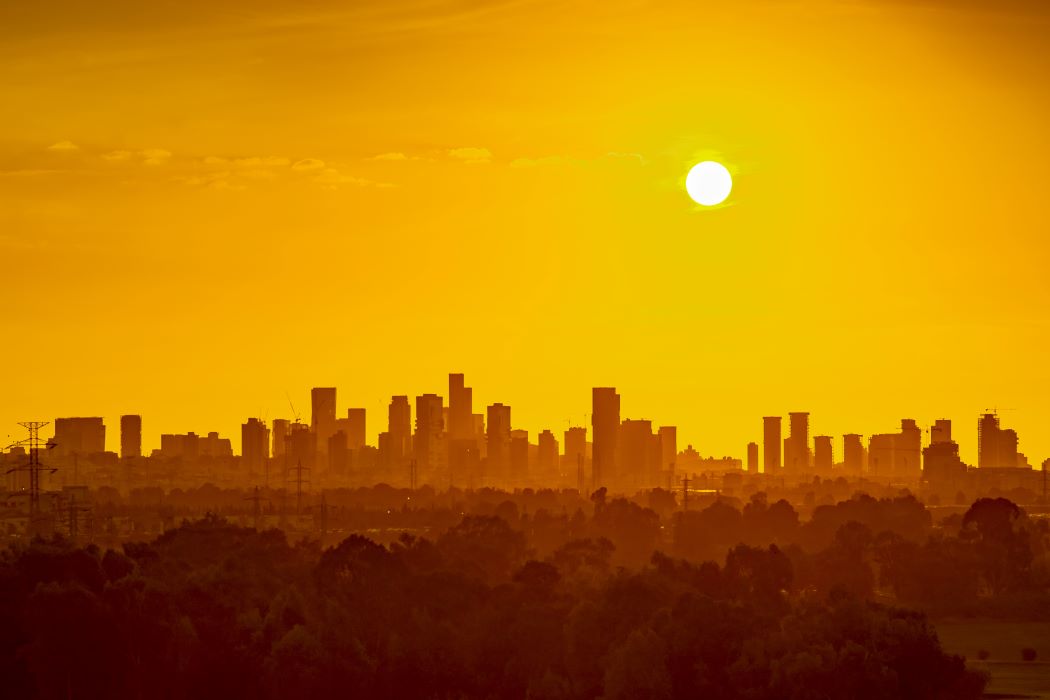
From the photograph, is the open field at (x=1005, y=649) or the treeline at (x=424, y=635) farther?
the open field at (x=1005, y=649)

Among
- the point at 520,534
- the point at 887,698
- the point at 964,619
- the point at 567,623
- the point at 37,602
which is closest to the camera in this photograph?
the point at 887,698

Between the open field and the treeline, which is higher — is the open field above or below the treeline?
below

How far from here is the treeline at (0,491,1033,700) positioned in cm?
9050

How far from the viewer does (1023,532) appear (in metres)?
168

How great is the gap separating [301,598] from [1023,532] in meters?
79.6

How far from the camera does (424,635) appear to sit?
102 metres

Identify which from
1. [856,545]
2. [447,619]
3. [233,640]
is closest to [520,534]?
[856,545]

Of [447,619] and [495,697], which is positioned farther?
[447,619]

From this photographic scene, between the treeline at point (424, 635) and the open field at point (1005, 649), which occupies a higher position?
the treeline at point (424, 635)

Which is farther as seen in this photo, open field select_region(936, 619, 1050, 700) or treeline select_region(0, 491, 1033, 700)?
open field select_region(936, 619, 1050, 700)

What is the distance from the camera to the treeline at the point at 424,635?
9050 cm

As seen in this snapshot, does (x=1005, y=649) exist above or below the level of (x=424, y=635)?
below

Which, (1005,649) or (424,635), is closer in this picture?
(424,635)

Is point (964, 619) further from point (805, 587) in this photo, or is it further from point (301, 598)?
point (301, 598)
